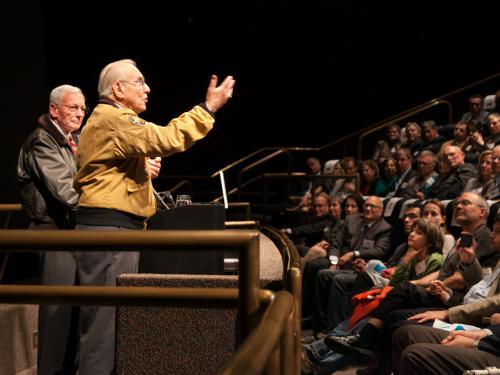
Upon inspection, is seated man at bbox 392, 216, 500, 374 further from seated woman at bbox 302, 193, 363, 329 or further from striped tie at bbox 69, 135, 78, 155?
seated woman at bbox 302, 193, 363, 329

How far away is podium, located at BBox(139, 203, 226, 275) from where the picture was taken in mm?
2660

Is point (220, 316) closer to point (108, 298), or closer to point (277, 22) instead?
point (108, 298)

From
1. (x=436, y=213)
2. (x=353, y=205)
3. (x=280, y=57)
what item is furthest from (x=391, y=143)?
(x=436, y=213)

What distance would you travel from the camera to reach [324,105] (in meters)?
11.1

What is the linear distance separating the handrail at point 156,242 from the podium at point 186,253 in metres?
1.36

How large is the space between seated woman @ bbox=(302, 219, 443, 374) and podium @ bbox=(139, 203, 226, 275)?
5.64 ft

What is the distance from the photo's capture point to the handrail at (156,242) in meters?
1.26

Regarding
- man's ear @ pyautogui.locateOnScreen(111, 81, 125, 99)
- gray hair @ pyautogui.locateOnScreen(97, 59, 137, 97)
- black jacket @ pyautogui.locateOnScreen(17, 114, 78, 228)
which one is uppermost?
gray hair @ pyautogui.locateOnScreen(97, 59, 137, 97)

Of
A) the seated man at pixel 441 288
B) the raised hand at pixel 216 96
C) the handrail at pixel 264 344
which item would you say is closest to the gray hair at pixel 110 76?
the raised hand at pixel 216 96

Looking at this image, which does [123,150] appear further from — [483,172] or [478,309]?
[483,172]

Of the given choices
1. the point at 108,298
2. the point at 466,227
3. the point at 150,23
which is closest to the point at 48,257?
the point at 108,298

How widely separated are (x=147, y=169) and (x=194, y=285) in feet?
1.83

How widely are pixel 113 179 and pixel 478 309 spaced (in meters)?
1.73

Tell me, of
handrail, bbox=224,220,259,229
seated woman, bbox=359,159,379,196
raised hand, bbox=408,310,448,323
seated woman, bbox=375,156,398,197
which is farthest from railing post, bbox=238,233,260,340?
seated woman, bbox=359,159,379,196
